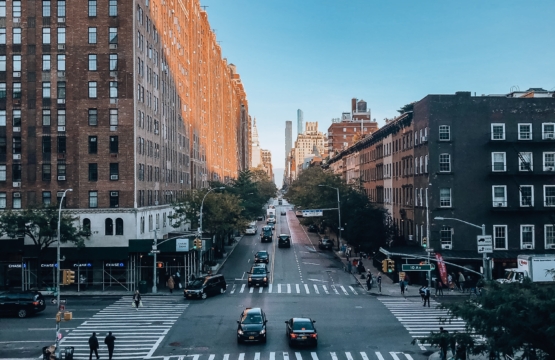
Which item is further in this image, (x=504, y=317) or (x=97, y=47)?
(x=97, y=47)

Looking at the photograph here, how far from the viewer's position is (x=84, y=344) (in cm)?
3300

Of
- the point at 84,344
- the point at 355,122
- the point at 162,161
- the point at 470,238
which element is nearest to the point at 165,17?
the point at 162,161

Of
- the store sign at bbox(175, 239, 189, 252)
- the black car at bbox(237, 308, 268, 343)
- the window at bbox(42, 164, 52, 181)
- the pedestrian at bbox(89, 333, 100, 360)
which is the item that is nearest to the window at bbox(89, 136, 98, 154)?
the window at bbox(42, 164, 52, 181)

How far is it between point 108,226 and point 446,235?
34.2m

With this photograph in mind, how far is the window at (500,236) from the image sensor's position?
56.9m

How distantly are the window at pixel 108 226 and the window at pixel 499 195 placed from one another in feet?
127

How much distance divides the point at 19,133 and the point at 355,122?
133 metres

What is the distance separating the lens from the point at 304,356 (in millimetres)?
29312

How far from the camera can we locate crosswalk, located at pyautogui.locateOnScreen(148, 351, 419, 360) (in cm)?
2891

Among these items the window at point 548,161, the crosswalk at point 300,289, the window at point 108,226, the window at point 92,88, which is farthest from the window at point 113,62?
the window at point 548,161

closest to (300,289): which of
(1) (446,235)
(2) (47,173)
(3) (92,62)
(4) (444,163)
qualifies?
(1) (446,235)

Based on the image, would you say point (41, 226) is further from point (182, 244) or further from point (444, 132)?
point (444, 132)

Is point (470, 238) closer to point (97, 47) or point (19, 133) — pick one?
point (97, 47)

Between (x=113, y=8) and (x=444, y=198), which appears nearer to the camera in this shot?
(x=444, y=198)
